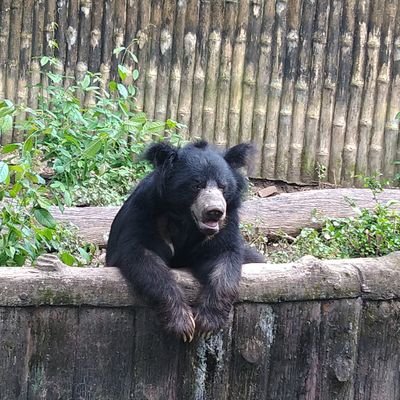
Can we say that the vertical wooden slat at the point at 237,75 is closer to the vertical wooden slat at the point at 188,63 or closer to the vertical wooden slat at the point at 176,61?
the vertical wooden slat at the point at 188,63

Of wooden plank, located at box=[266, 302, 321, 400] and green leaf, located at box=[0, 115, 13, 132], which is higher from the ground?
green leaf, located at box=[0, 115, 13, 132]

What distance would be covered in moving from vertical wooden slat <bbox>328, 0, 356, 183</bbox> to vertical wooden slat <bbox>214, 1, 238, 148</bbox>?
103cm

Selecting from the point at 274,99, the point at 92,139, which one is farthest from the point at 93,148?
the point at 274,99

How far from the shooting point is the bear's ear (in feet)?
17.1

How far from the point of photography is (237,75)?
31.2 ft

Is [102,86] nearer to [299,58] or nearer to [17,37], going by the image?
[17,37]

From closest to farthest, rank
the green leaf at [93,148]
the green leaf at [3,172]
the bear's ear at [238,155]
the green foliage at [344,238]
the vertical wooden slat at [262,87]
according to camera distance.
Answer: the green leaf at [3,172] < the bear's ear at [238,155] < the green leaf at [93,148] < the green foliage at [344,238] < the vertical wooden slat at [262,87]

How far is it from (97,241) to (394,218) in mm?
2180

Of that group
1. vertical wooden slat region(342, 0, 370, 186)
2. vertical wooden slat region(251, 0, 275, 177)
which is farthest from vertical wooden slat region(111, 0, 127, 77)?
vertical wooden slat region(342, 0, 370, 186)

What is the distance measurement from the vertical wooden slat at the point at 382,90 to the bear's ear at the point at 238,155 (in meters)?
4.53

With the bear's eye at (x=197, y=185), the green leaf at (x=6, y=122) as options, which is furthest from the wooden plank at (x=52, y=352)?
the green leaf at (x=6, y=122)

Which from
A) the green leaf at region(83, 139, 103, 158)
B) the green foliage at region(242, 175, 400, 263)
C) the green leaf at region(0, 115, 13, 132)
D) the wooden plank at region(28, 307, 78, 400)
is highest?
the green leaf at region(0, 115, 13, 132)

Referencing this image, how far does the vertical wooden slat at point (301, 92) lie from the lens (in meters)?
9.46

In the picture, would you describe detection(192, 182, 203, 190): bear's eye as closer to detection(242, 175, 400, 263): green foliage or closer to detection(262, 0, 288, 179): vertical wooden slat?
detection(242, 175, 400, 263): green foliage
